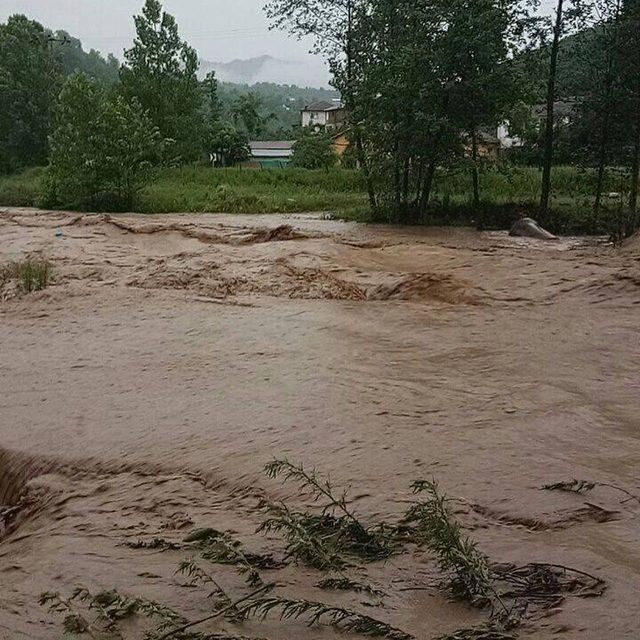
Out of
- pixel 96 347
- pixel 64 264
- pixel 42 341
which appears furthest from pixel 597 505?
pixel 64 264

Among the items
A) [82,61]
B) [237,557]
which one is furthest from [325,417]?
[82,61]

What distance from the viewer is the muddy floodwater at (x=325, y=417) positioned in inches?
126

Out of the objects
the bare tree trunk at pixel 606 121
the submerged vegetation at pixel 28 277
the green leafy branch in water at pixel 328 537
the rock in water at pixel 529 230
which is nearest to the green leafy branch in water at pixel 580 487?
the green leafy branch in water at pixel 328 537

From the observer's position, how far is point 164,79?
3753cm

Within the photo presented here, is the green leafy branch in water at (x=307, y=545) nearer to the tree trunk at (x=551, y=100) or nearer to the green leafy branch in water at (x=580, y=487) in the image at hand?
the green leafy branch in water at (x=580, y=487)

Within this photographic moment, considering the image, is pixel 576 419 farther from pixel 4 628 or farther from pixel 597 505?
pixel 4 628

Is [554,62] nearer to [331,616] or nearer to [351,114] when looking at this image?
[351,114]

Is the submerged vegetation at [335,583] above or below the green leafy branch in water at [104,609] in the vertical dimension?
above

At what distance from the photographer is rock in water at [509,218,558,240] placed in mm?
16797

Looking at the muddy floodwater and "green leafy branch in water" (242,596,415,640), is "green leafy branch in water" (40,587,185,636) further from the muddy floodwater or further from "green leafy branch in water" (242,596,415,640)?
"green leafy branch in water" (242,596,415,640)

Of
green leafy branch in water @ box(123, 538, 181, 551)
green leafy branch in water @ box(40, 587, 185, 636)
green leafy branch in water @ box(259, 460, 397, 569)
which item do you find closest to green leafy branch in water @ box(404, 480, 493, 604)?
green leafy branch in water @ box(259, 460, 397, 569)

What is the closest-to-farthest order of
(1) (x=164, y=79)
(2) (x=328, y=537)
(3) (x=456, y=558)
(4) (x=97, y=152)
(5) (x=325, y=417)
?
(3) (x=456, y=558) → (2) (x=328, y=537) → (5) (x=325, y=417) → (4) (x=97, y=152) → (1) (x=164, y=79)

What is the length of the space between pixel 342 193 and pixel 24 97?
67.6 feet

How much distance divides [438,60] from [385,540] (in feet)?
51.6
